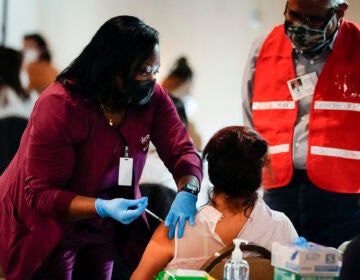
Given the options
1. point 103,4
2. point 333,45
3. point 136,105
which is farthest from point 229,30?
point 136,105

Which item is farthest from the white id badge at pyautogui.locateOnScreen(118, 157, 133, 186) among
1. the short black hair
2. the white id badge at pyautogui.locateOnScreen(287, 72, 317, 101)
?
the short black hair

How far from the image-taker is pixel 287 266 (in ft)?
4.12

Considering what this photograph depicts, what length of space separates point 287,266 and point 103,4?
2.82 meters

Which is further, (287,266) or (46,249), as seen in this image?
(46,249)

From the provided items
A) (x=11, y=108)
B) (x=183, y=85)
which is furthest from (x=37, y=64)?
(x=183, y=85)

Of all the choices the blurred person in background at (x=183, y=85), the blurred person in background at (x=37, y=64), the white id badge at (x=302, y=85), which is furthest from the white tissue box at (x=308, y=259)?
the blurred person in background at (x=37, y=64)

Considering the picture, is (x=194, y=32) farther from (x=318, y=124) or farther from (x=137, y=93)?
(x=137, y=93)

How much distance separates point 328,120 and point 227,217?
68cm

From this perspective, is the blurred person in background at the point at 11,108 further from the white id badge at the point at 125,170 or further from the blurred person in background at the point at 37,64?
the white id badge at the point at 125,170

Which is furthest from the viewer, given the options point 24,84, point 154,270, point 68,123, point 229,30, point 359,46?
point 229,30

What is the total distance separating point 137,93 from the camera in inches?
68.1

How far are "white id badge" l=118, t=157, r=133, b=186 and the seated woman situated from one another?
0.22 metres

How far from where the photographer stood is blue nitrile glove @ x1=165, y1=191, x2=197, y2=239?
1565 mm

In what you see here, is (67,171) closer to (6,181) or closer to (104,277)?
(6,181)
